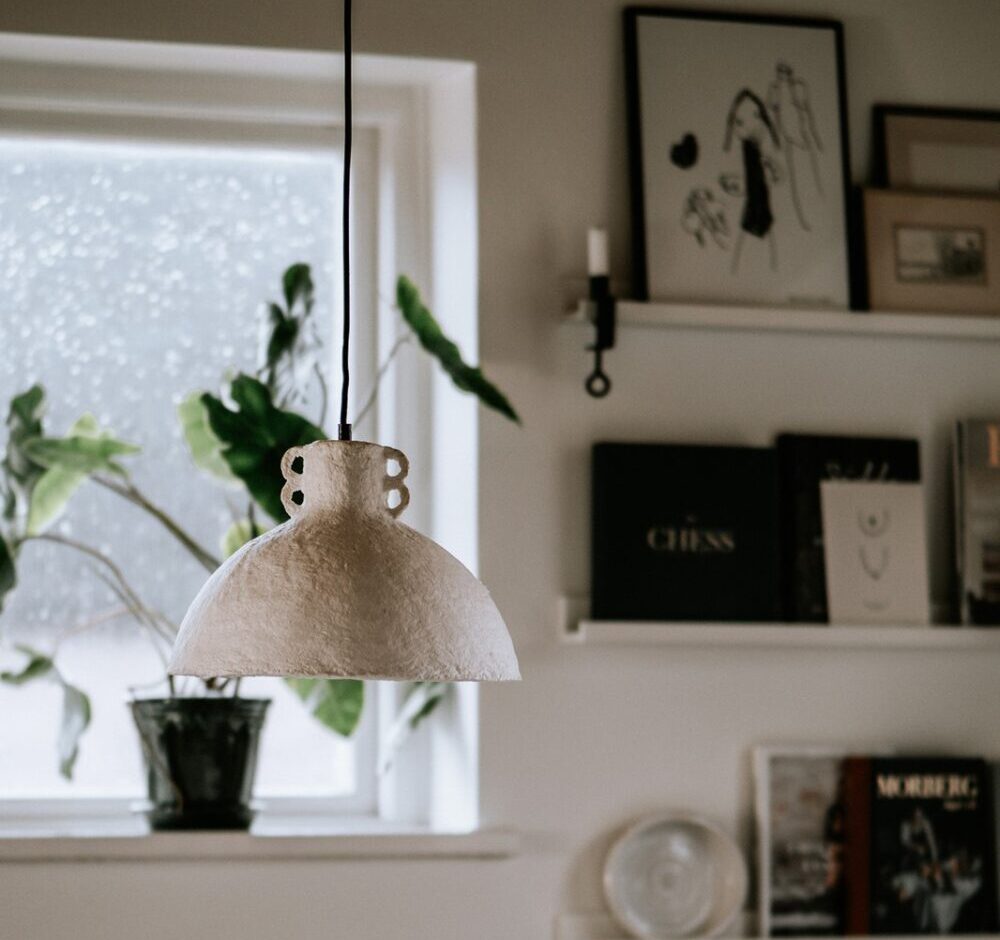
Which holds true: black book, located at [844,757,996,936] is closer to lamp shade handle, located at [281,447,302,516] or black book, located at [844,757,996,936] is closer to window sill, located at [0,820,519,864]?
window sill, located at [0,820,519,864]

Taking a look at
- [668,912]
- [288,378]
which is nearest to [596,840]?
[668,912]

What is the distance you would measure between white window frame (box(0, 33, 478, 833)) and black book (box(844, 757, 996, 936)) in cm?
57

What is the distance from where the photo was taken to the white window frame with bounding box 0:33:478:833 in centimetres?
230

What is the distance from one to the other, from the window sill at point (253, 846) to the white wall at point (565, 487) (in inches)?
1.0

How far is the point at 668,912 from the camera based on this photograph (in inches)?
87.9

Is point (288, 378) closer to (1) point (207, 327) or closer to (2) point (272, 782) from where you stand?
(1) point (207, 327)

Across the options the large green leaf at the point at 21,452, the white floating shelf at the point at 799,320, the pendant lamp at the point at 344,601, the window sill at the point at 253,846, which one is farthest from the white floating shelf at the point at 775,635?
the pendant lamp at the point at 344,601

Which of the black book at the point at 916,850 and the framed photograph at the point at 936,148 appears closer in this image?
the black book at the point at 916,850

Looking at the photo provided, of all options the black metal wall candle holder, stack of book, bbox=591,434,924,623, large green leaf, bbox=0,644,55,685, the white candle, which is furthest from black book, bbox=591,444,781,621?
large green leaf, bbox=0,644,55,685

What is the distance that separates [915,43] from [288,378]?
111 centimetres

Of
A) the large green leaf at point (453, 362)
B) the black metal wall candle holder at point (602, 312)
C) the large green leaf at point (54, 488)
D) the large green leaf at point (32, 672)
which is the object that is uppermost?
the black metal wall candle holder at point (602, 312)

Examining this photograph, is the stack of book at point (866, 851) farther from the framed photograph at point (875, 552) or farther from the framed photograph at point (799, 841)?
the framed photograph at point (875, 552)

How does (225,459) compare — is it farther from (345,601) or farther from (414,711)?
(345,601)

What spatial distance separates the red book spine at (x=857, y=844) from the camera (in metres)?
2.23
